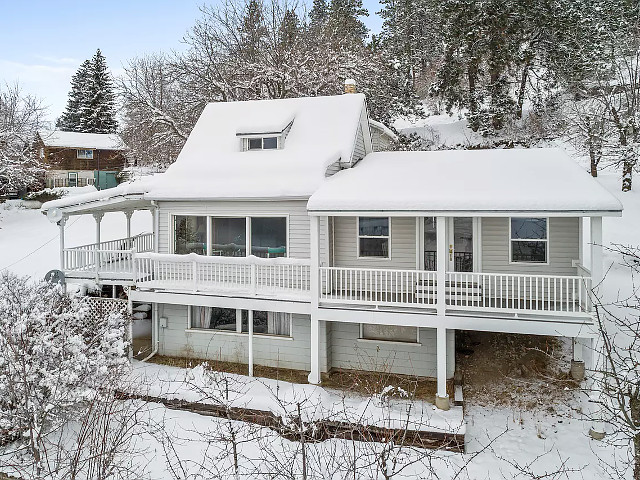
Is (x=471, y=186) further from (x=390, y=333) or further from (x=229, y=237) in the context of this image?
(x=229, y=237)

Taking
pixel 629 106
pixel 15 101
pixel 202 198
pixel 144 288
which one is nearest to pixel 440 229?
pixel 202 198

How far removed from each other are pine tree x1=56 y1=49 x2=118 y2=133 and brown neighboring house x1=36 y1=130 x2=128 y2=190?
647 centimetres

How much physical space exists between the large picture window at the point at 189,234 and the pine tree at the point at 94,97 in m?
39.9

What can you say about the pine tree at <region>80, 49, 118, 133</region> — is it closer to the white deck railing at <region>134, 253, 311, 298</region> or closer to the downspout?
the downspout

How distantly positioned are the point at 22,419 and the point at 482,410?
9.41 m

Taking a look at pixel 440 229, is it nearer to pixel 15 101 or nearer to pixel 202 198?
pixel 202 198

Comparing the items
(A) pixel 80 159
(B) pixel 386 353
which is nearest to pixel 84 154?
(A) pixel 80 159

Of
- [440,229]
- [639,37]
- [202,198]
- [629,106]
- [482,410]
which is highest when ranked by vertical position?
[639,37]

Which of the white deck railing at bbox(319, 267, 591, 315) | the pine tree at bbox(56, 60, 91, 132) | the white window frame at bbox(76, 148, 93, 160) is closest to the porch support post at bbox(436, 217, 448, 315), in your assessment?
the white deck railing at bbox(319, 267, 591, 315)

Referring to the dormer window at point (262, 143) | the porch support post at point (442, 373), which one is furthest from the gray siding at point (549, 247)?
the dormer window at point (262, 143)

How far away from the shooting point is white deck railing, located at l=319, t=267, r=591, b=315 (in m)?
10.4

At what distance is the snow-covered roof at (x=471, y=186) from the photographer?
997 centimetres

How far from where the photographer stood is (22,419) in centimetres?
812

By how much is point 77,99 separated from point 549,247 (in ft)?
176
